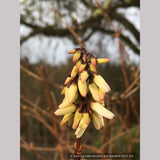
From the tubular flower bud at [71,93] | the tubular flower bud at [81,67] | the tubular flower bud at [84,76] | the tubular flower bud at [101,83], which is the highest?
the tubular flower bud at [81,67]

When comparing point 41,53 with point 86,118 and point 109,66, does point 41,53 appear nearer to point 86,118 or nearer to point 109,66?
point 109,66

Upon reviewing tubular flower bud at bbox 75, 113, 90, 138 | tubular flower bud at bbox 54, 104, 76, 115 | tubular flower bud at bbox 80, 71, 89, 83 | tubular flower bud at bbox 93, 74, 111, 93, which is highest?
tubular flower bud at bbox 80, 71, 89, 83

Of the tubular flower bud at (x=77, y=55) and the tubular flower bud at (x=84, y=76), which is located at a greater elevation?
the tubular flower bud at (x=77, y=55)

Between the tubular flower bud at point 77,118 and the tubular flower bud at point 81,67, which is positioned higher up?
the tubular flower bud at point 81,67

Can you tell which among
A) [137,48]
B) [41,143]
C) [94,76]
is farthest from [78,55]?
[41,143]

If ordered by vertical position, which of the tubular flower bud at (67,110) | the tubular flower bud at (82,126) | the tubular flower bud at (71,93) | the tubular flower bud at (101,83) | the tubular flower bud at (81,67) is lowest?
the tubular flower bud at (82,126)
